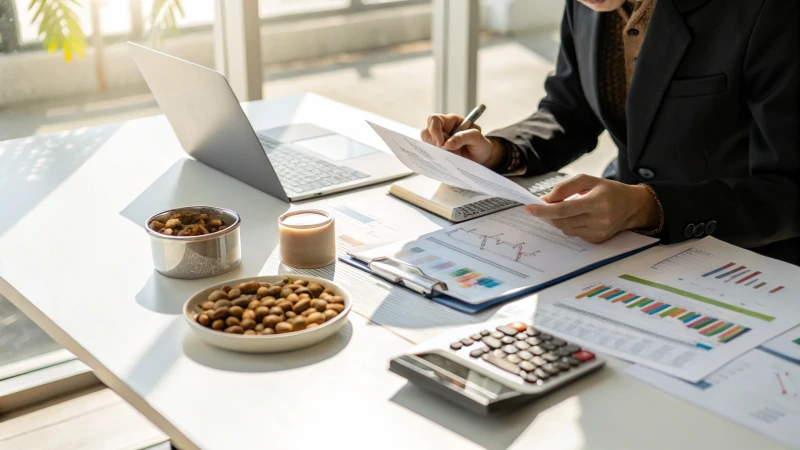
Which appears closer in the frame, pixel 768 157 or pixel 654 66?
pixel 768 157

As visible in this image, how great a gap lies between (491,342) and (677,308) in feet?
0.92

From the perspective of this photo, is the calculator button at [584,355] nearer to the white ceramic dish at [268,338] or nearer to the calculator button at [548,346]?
the calculator button at [548,346]

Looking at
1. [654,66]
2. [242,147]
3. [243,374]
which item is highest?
[654,66]

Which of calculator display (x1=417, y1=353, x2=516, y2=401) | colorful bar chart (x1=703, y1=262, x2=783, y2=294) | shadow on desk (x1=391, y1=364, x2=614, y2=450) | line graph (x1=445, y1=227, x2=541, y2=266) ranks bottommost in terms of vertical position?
shadow on desk (x1=391, y1=364, x2=614, y2=450)

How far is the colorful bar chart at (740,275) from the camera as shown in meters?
1.14

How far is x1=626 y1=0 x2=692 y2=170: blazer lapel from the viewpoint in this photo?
1.50 m

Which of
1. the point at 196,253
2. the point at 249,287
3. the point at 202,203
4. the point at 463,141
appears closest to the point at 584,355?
the point at 249,287

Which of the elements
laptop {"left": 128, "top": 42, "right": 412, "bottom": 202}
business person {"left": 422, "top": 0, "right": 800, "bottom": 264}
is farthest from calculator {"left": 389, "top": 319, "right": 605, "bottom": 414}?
laptop {"left": 128, "top": 42, "right": 412, "bottom": 202}

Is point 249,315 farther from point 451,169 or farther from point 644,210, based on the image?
point 644,210

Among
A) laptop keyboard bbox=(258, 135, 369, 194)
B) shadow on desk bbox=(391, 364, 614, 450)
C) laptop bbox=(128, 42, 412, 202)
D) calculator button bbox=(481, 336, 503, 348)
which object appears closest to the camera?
shadow on desk bbox=(391, 364, 614, 450)

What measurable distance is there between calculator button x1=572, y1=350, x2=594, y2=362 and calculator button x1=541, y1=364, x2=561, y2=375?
4cm

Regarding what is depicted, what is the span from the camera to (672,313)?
105 cm

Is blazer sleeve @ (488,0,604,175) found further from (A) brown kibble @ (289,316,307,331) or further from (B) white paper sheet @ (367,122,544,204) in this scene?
(A) brown kibble @ (289,316,307,331)

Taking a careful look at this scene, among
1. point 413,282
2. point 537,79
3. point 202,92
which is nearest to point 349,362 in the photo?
point 413,282
